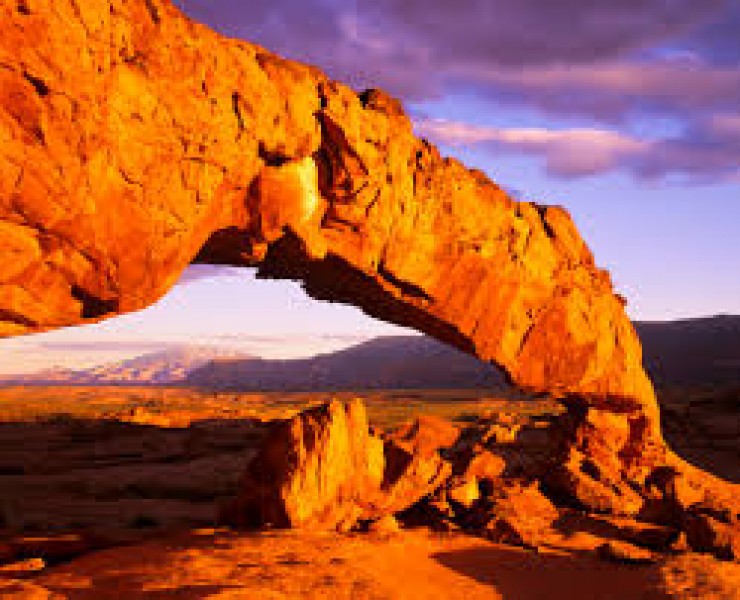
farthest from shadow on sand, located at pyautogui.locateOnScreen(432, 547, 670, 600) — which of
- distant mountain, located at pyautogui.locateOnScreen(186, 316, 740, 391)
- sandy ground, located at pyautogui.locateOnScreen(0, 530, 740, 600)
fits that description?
distant mountain, located at pyautogui.locateOnScreen(186, 316, 740, 391)

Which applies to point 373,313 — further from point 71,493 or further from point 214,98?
point 71,493

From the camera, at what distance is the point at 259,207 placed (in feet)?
33.8

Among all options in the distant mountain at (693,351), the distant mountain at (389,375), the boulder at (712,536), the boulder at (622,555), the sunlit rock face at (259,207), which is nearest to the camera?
the sunlit rock face at (259,207)

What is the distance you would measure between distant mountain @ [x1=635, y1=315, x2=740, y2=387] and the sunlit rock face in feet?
258

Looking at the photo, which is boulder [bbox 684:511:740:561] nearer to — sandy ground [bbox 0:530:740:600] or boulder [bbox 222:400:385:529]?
sandy ground [bbox 0:530:740:600]

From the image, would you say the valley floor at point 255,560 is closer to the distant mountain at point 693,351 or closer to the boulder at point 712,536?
the boulder at point 712,536

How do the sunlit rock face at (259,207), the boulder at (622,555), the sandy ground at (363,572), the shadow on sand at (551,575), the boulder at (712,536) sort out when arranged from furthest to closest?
the boulder at (712,536) → the boulder at (622,555) → the shadow on sand at (551,575) → the sunlit rock face at (259,207) → the sandy ground at (363,572)

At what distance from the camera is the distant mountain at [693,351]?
94.3 m

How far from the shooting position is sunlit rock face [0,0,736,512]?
7555 millimetres

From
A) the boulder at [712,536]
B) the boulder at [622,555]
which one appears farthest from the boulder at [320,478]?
the boulder at [712,536]

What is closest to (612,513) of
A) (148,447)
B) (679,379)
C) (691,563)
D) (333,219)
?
(691,563)

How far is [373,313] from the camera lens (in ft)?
50.2

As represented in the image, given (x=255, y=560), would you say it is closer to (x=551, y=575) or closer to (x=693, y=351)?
(x=551, y=575)

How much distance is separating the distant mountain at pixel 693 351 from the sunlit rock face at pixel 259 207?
78.5 m
